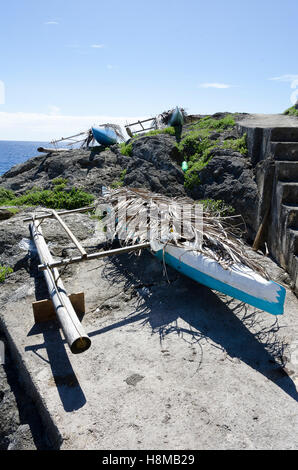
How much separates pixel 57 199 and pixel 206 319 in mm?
6646

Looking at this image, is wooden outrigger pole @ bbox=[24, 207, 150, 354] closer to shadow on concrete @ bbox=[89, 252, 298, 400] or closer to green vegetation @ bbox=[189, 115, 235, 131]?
shadow on concrete @ bbox=[89, 252, 298, 400]

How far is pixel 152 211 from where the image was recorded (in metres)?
6.74

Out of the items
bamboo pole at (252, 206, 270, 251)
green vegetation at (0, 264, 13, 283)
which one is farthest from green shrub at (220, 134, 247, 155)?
green vegetation at (0, 264, 13, 283)

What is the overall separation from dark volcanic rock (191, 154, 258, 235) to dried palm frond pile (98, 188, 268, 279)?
1480 mm

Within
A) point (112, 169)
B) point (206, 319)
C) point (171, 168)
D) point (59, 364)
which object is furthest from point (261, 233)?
point (112, 169)

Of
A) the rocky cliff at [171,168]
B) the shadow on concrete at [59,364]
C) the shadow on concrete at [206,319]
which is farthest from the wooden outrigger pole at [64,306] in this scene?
the rocky cliff at [171,168]

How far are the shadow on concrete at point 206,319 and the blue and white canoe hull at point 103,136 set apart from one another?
8796 millimetres

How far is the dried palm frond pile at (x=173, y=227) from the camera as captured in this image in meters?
5.51

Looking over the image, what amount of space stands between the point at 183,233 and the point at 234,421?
3.22 metres

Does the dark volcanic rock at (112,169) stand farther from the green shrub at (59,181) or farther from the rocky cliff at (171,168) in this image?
the green shrub at (59,181)

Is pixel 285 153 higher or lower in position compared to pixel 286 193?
higher

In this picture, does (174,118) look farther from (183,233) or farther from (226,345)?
(226,345)

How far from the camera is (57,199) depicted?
1041 cm
